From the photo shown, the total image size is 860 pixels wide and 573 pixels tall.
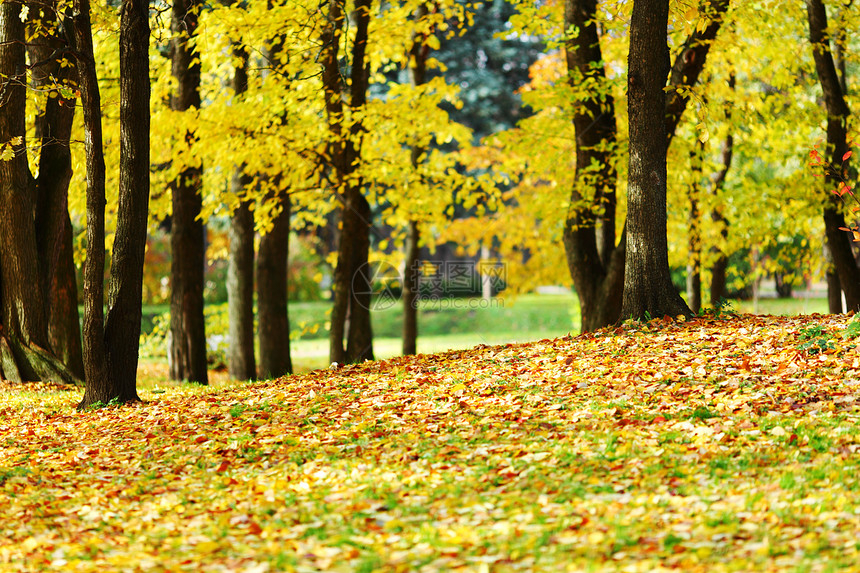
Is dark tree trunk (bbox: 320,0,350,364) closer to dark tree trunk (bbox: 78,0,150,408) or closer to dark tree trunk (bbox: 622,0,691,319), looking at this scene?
dark tree trunk (bbox: 78,0,150,408)

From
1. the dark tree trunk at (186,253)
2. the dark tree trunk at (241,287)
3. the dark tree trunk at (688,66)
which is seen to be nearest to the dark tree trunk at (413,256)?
the dark tree trunk at (241,287)

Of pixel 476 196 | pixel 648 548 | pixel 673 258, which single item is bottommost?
pixel 648 548

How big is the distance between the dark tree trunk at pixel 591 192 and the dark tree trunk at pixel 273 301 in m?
4.74

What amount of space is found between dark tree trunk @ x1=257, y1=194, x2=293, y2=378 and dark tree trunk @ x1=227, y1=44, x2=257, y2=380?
213mm

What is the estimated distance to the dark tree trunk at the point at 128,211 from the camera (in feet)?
25.8

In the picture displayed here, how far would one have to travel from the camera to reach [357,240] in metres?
11.0

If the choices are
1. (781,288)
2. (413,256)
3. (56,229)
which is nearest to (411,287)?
(413,256)

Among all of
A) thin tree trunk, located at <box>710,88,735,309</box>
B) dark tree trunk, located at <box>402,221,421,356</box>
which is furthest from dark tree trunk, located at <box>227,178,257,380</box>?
thin tree trunk, located at <box>710,88,735,309</box>

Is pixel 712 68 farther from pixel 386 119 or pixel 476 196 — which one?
pixel 386 119

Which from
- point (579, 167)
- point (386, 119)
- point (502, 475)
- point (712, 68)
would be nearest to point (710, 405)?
point (502, 475)

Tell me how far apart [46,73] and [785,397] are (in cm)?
904

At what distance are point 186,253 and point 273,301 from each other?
5.49 feet

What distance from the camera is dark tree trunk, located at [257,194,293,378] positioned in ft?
42.5

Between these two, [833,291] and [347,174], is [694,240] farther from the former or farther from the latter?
[347,174]
